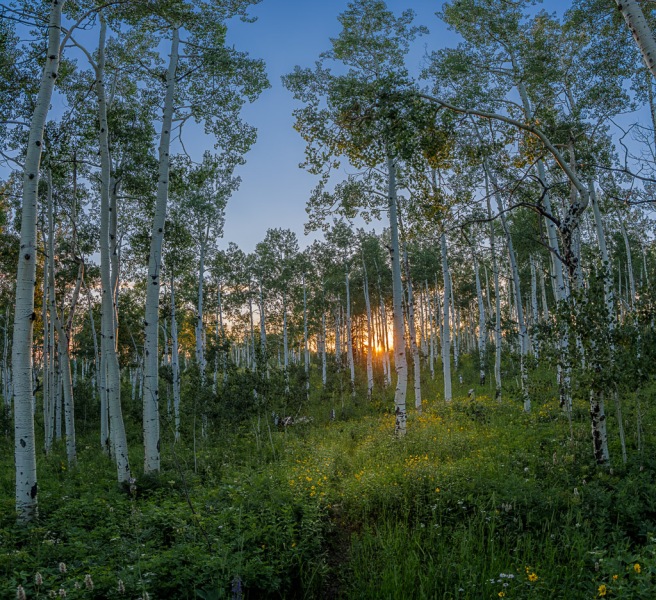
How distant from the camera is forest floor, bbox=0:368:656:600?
3.89m

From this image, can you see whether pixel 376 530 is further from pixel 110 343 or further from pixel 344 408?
pixel 344 408

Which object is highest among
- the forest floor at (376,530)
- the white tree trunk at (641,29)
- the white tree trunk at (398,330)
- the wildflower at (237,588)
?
the white tree trunk at (641,29)

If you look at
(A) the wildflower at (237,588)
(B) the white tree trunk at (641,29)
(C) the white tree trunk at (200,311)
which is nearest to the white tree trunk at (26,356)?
(A) the wildflower at (237,588)

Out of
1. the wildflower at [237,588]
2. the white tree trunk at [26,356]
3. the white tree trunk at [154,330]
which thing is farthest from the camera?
the white tree trunk at [154,330]

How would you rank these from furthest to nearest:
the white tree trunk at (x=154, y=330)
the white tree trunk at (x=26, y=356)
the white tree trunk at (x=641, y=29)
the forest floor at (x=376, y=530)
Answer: the white tree trunk at (x=154, y=330) → the white tree trunk at (x=26, y=356) → the white tree trunk at (x=641, y=29) → the forest floor at (x=376, y=530)

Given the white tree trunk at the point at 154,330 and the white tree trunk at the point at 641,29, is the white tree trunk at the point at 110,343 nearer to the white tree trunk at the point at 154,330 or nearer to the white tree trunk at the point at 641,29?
the white tree trunk at the point at 154,330

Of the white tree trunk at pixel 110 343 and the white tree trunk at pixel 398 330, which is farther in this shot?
the white tree trunk at pixel 398 330

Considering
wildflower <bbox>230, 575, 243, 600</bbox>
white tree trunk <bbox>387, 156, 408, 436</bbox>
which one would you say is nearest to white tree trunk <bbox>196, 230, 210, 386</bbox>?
white tree trunk <bbox>387, 156, 408, 436</bbox>

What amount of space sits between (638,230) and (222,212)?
27.1 meters

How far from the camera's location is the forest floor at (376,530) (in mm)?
3895

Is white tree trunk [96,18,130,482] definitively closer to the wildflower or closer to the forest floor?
the forest floor

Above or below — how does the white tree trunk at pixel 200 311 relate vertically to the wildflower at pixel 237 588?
above

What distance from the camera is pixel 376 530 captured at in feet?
19.1

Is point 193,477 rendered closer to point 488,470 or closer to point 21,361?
point 21,361
